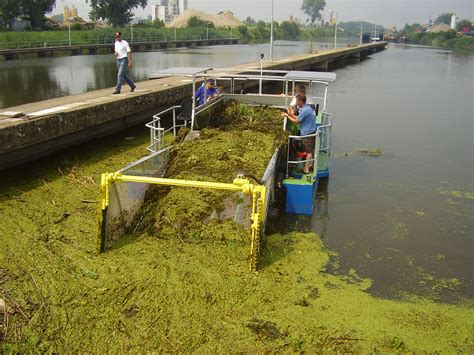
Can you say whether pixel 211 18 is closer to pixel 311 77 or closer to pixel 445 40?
pixel 445 40

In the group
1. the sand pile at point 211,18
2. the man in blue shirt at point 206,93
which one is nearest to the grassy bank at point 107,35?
the sand pile at point 211,18

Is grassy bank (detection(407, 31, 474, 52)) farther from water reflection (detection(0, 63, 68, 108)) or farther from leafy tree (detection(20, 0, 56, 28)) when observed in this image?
water reflection (detection(0, 63, 68, 108))

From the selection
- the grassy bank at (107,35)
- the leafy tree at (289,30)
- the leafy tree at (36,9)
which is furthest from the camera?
the leafy tree at (289,30)

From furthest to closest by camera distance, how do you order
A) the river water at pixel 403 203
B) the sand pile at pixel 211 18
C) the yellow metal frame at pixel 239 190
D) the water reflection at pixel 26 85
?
the sand pile at pixel 211 18
the water reflection at pixel 26 85
the river water at pixel 403 203
the yellow metal frame at pixel 239 190

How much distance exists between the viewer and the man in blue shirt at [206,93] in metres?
10.7

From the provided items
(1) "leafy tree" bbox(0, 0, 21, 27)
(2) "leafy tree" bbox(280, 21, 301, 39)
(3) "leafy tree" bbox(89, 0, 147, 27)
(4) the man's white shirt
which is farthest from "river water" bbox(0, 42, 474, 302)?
(2) "leafy tree" bbox(280, 21, 301, 39)

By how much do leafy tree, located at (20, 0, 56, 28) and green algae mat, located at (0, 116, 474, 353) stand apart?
2183 inches

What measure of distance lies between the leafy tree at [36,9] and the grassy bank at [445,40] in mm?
70967

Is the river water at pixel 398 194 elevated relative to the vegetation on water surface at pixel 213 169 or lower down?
lower down

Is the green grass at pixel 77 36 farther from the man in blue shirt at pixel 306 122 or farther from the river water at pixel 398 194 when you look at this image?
the man in blue shirt at pixel 306 122

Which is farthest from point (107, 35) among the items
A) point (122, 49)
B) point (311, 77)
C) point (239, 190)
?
point (239, 190)

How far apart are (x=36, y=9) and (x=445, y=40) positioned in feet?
284

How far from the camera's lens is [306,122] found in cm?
889

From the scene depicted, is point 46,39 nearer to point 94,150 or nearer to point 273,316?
point 94,150
